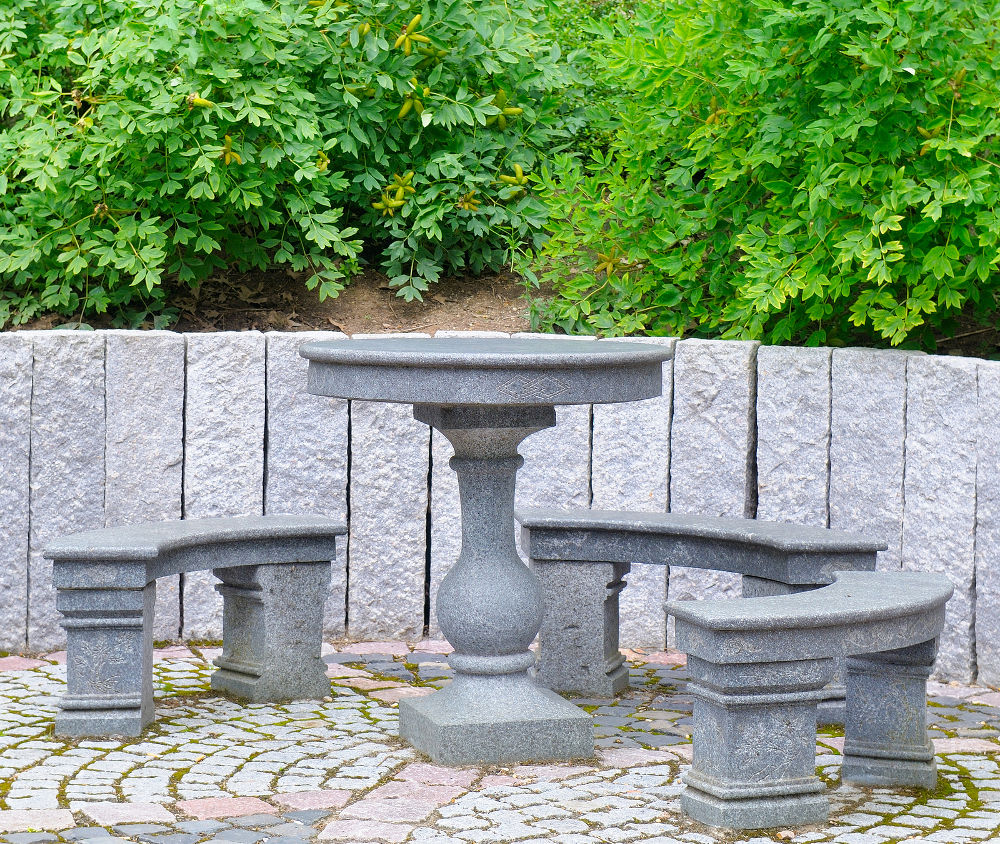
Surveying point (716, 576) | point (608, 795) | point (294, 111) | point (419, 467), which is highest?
point (294, 111)

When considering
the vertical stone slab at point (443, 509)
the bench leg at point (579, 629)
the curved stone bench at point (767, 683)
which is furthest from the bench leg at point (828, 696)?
the vertical stone slab at point (443, 509)

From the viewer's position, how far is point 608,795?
3.97 metres

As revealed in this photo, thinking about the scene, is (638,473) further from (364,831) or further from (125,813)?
(125,813)

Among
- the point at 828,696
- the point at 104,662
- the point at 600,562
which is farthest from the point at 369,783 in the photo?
the point at 828,696

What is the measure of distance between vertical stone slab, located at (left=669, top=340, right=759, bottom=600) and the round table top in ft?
5.23

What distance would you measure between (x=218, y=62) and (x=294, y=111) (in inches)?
17.0

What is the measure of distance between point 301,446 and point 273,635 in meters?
1.06

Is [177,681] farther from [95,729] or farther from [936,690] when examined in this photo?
[936,690]

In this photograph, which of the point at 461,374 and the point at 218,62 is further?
the point at 218,62

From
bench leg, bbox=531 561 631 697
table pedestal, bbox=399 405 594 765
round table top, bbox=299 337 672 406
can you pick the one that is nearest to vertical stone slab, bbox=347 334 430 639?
bench leg, bbox=531 561 631 697

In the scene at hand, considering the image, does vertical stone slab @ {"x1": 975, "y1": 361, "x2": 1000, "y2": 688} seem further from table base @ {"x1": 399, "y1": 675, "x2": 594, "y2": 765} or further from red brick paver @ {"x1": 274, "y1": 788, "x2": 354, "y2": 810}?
red brick paver @ {"x1": 274, "y1": 788, "x2": 354, "y2": 810}

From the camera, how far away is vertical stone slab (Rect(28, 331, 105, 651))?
5.66 m

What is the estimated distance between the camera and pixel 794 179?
5.75 m

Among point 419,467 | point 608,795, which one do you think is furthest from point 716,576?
point 608,795
